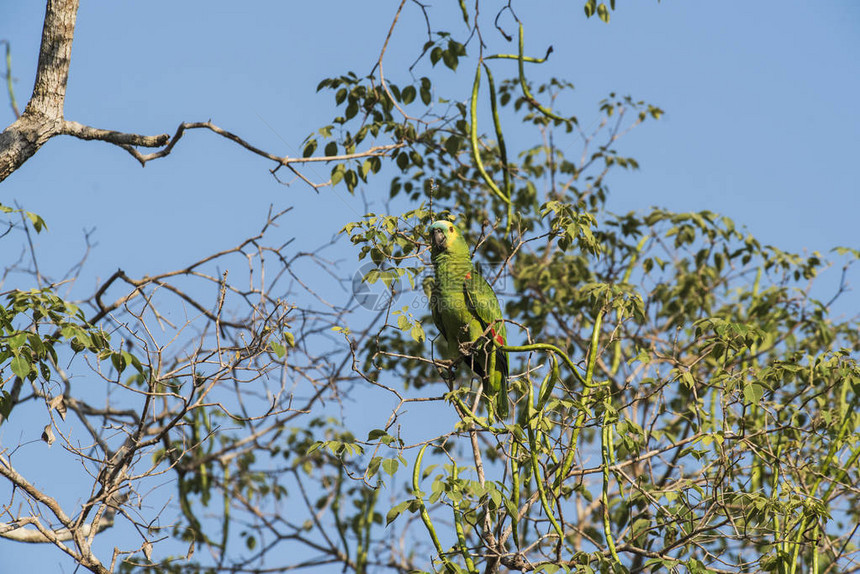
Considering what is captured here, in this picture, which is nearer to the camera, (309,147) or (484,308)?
(309,147)

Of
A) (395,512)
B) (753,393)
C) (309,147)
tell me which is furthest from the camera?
(309,147)

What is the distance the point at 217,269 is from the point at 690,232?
3055 mm

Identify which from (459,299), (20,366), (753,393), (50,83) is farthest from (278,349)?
(753,393)

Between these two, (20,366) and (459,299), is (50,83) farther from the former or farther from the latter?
(459,299)

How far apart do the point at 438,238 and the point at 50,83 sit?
1.88 m

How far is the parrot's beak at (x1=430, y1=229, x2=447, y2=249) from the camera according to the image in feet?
12.5

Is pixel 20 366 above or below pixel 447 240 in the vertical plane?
below

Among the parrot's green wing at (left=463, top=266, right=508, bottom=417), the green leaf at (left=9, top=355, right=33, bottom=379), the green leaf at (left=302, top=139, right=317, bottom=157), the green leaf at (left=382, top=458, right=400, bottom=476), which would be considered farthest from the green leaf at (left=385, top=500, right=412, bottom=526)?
the green leaf at (left=302, top=139, right=317, bottom=157)

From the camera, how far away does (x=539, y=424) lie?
267 cm

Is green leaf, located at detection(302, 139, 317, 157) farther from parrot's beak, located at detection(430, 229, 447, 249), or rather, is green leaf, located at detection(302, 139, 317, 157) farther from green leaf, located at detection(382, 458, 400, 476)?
green leaf, located at detection(382, 458, 400, 476)

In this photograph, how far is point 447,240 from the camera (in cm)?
392

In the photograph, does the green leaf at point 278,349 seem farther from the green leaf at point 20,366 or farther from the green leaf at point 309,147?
the green leaf at point 309,147

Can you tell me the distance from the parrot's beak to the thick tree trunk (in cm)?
178

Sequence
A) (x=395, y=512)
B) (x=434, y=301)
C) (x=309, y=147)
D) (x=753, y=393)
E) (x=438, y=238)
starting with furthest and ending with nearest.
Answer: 1. (x=434, y=301)
2. (x=438, y=238)
3. (x=309, y=147)
4. (x=753, y=393)
5. (x=395, y=512)
